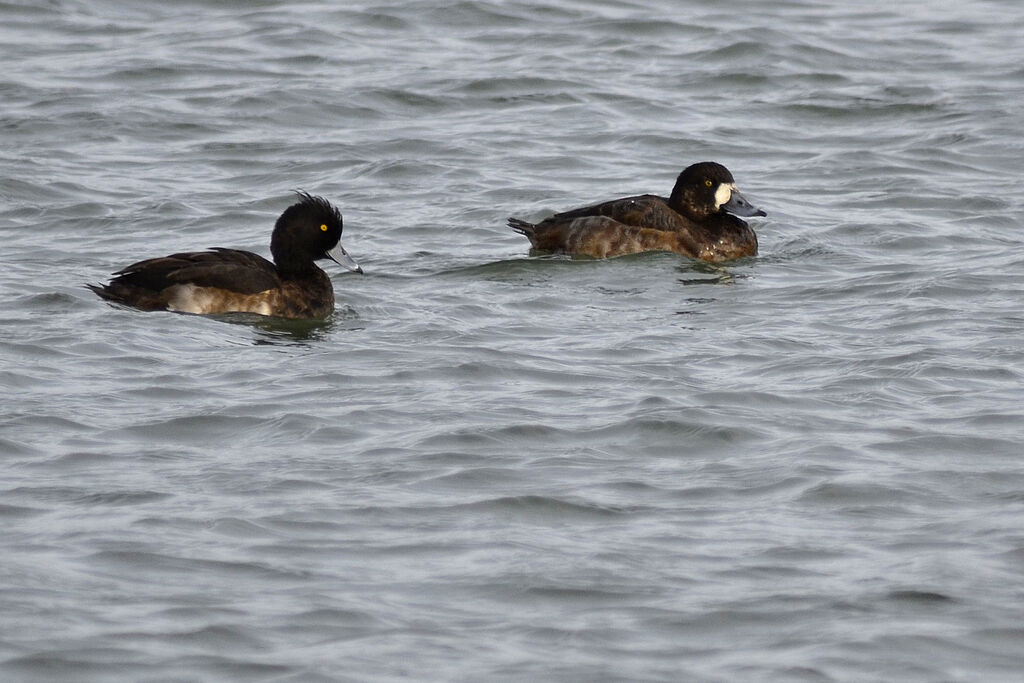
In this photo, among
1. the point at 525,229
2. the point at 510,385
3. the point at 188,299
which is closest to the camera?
the point at 510,385

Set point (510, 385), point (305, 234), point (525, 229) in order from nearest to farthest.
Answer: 1. point (510, 385)
2. point (305, 234)
3. point (525, 229)

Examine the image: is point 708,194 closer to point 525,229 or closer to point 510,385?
point 525,229

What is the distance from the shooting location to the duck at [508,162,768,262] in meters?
12.9

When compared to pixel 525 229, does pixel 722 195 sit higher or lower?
higher

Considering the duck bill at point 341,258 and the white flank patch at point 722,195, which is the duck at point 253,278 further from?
the white flank patch at point 722,195

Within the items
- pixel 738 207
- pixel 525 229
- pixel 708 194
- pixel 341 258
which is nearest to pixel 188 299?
pixel 341 258

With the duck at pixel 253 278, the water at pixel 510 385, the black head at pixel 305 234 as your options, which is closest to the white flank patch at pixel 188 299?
the duck at pixel 253 278

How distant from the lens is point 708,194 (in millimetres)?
13266

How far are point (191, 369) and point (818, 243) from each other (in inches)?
204

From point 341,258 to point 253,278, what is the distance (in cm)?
70

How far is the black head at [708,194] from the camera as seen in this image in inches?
522

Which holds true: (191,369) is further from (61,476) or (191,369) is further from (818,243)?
(818,243)

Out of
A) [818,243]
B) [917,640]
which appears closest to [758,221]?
[818,243]

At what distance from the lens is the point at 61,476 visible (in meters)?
7.83
